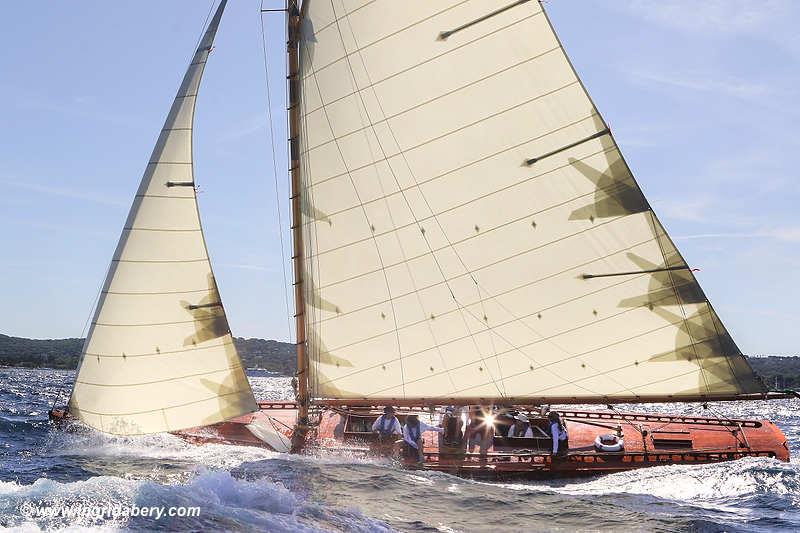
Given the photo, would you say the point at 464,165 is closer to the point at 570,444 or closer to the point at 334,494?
the point at 570,444

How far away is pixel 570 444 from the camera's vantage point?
74.8 ft

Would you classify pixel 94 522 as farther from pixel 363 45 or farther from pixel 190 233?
pixel 363 45

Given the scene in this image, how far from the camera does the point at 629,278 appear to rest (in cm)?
2131

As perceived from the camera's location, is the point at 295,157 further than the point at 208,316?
Yes

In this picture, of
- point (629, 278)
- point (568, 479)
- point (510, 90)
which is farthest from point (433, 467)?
point (510, 90)

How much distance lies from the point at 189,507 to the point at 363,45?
1238 cm

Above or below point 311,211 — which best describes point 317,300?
below

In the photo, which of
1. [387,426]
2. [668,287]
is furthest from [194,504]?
[668,287]

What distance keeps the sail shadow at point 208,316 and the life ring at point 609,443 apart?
10.2 metres

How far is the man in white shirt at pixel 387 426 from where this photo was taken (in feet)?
74.4

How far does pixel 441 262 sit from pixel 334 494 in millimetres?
7012

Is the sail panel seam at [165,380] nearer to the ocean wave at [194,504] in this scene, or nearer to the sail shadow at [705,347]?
the ocean wave at [194,504]

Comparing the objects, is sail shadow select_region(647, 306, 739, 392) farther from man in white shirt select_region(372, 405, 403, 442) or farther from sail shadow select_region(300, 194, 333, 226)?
sail shadow select_region(300, 194, 333, 226)

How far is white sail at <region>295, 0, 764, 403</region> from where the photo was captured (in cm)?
2122
